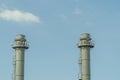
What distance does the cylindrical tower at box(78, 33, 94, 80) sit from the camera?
179 ft

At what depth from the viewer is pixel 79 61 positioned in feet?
184

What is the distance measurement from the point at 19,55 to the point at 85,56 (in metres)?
10.5

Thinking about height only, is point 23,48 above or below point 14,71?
above

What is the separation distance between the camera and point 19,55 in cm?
5625

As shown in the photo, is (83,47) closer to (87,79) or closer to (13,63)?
(87,79)

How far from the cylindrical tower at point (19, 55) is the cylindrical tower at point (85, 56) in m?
9.07

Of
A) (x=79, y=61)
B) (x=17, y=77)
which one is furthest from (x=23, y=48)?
(x=79, y=61)

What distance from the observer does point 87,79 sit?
54.1 m

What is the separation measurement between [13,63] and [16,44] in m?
3.10

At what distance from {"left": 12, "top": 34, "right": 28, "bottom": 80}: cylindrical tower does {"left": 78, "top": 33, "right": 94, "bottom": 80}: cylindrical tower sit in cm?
907

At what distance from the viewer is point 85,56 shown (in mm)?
55094

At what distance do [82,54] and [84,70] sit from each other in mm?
2557

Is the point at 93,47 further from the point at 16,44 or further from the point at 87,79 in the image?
the point at 16,44

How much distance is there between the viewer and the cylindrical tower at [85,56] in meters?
54.5
